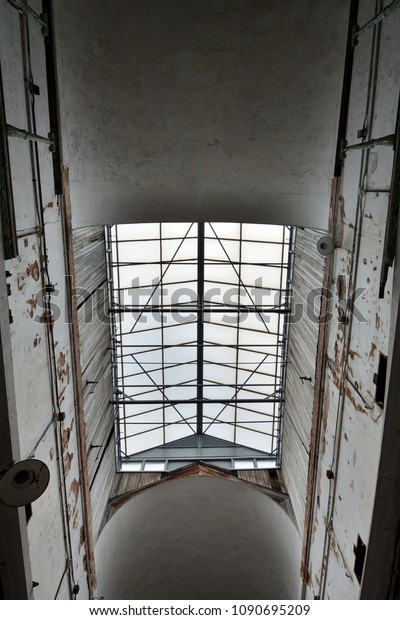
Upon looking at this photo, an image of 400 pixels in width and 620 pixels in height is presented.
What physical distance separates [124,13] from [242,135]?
8.40ft

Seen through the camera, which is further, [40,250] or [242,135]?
[242,135]

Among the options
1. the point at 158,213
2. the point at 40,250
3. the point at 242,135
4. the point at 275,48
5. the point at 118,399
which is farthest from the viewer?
the point at 118,399

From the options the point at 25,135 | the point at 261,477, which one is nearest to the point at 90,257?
the point at 25,135

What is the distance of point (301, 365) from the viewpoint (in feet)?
39.2

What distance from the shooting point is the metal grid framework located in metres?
13.5

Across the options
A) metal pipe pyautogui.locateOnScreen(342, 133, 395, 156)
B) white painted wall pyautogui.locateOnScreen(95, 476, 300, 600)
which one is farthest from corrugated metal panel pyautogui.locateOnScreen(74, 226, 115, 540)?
metal pipe pyautogui.locateOnScreen(342, 133, 395, 156)

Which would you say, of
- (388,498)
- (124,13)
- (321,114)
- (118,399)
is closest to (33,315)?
(124,13)

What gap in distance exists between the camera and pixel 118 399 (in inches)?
573

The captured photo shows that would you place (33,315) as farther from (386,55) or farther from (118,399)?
(118,399)

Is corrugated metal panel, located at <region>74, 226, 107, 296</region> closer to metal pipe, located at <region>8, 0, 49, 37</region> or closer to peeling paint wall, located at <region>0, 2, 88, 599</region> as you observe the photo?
peeling paint wall, located at <region>0, 2, 88, 599</region>

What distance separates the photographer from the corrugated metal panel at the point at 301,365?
1052 centimetres

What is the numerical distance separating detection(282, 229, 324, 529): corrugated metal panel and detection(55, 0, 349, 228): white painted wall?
2982 mm

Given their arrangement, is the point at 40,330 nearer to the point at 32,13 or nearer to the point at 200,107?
the point at 32,13

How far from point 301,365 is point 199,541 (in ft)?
19.6
